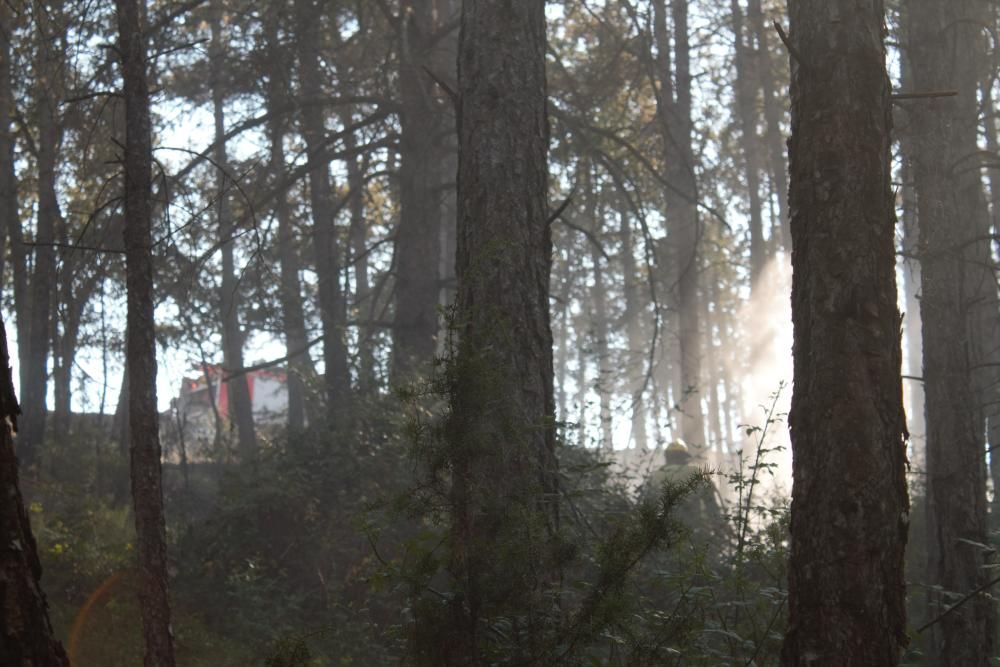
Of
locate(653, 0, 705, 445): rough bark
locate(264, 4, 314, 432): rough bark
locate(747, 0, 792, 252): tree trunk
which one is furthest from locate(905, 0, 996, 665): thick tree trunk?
locate(747, 0, 792, 252): tree trunk

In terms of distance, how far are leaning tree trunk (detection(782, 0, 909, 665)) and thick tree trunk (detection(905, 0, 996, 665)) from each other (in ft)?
15.0

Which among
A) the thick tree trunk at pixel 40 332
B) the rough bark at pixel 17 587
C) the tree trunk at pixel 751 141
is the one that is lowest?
the rough bark at pixel 17 587

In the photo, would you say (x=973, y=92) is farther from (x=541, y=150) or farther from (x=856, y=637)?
(x=856, y=637)

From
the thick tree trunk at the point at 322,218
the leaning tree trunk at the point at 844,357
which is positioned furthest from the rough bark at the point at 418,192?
the leaning tree trunk at the point at 844,357

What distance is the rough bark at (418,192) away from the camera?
13781mm

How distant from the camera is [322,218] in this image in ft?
57.9

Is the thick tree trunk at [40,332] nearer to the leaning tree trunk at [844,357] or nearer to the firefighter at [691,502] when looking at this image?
the firefighter at [691,502]

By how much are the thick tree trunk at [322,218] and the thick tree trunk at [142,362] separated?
5440mm

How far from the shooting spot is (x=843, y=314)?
475 cm

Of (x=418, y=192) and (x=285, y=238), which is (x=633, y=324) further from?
(x=418, y=192)

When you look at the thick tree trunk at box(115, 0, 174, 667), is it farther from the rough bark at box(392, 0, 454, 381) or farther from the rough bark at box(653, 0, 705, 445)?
the rough bark at box(653, 0, 705, 445)

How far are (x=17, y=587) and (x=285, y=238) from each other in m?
19.6

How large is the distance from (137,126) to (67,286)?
6.00 ft

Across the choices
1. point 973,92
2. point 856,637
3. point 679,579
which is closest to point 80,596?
point 679,579
